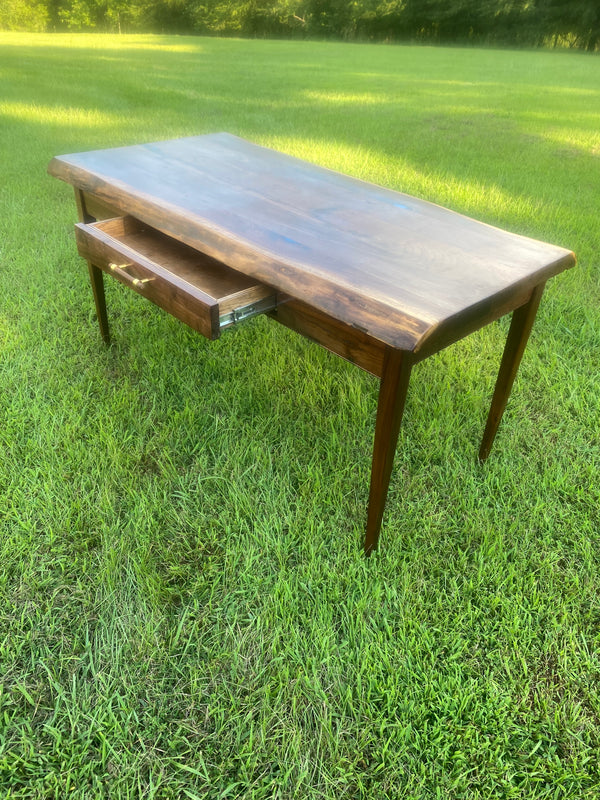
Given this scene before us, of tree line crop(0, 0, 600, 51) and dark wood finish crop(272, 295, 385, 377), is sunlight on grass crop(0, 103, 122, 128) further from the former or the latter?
tree line crop(0, 0, 600, 51)

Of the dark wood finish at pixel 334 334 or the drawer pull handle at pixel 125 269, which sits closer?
the dark wood finish at pixel 334 334

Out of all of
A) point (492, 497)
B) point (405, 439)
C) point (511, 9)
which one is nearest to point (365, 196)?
point (405, 439)

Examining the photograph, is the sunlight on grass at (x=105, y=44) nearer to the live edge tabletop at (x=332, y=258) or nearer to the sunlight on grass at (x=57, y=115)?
the sunlight on grass at (x=57, y=115)

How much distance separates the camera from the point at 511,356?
1.71m

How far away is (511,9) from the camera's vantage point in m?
23.2

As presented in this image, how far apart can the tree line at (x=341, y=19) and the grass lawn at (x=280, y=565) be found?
25763mm

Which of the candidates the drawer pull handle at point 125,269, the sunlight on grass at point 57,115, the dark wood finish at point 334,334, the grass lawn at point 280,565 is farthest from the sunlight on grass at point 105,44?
the dark wood finish at point 334,334

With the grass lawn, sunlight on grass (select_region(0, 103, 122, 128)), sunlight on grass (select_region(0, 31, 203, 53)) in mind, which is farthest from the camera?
sunlight on grass (select_region(0, 31, 203, 53))

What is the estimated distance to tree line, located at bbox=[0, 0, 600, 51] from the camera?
22781mm

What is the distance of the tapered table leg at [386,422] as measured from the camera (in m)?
1.23

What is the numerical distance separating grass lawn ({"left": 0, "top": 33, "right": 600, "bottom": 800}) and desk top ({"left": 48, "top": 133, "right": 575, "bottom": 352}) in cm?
71

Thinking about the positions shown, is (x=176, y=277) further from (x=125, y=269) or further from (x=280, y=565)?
(x=280, y=565)

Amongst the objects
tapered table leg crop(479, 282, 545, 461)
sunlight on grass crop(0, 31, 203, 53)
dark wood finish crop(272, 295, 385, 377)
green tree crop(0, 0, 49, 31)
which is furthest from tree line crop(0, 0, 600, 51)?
dark wood finish crop(272, 295, 385, 377)

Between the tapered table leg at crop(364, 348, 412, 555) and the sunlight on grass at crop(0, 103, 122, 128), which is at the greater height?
the tapered table leg at crop(364, 348, 412, 555)
